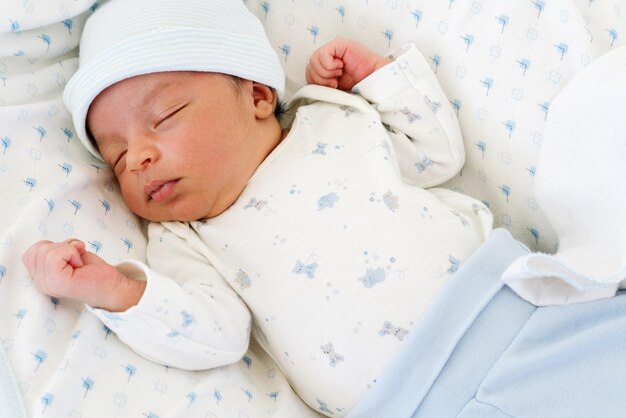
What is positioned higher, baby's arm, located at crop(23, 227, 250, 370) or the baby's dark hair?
the baby's dark hair

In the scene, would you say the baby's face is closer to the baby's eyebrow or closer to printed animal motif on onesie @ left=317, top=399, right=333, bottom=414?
the baby's eyebrow

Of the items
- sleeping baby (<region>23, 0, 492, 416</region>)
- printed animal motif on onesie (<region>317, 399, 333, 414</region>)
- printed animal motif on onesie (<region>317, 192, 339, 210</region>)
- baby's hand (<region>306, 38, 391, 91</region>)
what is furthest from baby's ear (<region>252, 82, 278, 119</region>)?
printed animal motif on onesie (<region>317, 399, 333, 414</region>)

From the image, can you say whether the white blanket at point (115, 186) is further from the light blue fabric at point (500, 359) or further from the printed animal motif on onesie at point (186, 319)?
the light blue fabric at point (500, 359)

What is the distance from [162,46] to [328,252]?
1.55ft

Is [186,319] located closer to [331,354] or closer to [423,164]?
[331,354]

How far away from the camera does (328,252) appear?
1.27 metres

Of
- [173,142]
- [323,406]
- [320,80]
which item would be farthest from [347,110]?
[323,406]

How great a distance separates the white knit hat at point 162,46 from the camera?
51.6 inches

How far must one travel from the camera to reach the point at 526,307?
119cm

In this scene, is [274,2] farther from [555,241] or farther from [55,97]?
[555,241]

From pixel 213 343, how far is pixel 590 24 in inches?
36.3

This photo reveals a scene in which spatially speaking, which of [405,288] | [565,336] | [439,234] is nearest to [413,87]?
[439,234]

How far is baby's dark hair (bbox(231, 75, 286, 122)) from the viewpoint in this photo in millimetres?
1410

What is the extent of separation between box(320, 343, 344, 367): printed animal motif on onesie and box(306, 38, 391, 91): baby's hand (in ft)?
1.87
